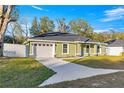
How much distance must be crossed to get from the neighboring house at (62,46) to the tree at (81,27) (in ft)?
11.4

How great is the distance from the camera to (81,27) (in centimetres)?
3259

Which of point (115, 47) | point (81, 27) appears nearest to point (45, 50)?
point (81, 27)

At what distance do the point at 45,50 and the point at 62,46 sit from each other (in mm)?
2273

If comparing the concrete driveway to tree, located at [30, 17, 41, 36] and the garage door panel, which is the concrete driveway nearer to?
the garage door panel

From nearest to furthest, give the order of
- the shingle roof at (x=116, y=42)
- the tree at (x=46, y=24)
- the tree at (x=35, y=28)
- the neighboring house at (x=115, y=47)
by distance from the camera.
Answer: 1. the tree at (x=46, y=24)
2. the tree at (x=35, y=28)
3. the neighboring house at (x=115, y=47)
4. the shingle roof at (x=116, y=42)

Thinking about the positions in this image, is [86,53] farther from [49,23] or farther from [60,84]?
[60,84]

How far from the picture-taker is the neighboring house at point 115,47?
34.5 meters

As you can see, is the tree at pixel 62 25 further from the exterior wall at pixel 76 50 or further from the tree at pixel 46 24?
the exterior wall at pixel 76 50

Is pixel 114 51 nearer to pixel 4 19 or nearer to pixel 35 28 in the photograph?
pixel 35 28

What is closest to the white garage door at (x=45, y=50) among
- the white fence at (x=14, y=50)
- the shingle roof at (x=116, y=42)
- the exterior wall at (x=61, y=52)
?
the exterior wall at (x=61, y=52)

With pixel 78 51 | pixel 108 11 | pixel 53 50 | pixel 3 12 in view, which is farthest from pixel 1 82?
pixel 108 11

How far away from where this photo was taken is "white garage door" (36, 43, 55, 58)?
Result: 24953mm

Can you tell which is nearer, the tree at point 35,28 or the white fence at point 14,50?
the white fence at point 14,50
